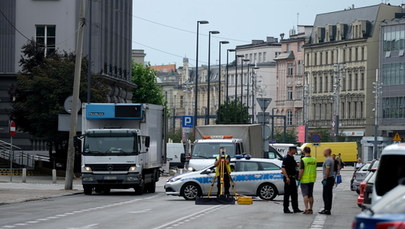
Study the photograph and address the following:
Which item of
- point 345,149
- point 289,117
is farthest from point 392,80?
point 289,117

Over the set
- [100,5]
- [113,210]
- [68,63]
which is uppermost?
[100,5]

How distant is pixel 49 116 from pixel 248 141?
1829cm

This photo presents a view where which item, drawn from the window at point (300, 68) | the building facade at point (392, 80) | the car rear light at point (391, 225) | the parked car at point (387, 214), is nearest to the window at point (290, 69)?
the window at point (300, 68)

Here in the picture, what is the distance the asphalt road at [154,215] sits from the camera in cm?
2627

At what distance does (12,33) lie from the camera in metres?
82.1

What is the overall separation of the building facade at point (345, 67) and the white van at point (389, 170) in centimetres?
12237

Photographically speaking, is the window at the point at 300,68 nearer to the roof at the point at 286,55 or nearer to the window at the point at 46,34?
the roof at the point at 286,55

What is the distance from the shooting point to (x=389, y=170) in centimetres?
1742

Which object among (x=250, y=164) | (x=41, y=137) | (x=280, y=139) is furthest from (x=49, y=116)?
(x=280, y=139)

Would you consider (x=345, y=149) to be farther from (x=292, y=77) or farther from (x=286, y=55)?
(x=292, y=77)

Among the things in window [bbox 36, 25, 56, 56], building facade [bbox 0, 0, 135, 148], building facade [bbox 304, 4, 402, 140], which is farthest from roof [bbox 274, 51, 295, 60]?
window [bbox 36, 25, 56, 56]

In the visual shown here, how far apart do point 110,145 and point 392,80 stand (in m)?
96.4

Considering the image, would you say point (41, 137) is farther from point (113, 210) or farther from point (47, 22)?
point (113, 210)

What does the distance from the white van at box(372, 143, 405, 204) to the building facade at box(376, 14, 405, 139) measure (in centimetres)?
11762
